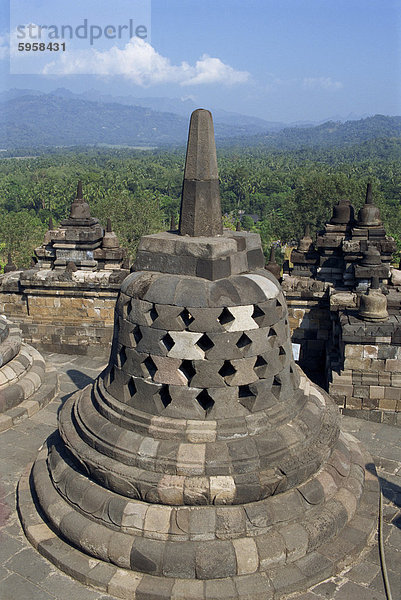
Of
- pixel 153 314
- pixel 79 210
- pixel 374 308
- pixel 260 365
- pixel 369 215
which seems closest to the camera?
pixel 153 314

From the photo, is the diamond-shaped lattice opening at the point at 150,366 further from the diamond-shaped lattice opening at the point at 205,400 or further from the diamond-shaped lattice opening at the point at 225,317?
the diamond-shaped lattice opening at the point at 225,317

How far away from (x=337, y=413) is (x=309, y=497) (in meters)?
1.36

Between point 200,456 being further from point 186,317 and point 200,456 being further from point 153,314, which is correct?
point 153,314

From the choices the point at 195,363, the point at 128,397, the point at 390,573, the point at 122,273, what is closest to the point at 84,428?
the point at 128,397

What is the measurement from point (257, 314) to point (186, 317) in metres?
0.77

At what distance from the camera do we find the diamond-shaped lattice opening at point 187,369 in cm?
523

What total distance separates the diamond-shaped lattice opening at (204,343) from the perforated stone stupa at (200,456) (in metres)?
0.01

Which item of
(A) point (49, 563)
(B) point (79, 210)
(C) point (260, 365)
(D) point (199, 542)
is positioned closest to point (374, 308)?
(C) point (260, 365)

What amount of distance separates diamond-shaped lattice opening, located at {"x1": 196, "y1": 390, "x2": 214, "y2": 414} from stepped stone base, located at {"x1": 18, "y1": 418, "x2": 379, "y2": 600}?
3.15ft

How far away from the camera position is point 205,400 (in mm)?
5348

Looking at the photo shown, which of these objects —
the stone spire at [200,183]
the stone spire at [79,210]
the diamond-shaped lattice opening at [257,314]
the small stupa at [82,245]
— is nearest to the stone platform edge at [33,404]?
the small stupa at [82,245]

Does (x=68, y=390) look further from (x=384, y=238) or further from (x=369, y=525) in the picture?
(x=384, y=238)

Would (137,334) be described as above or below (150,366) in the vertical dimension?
above

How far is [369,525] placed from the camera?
5387 millimetres
